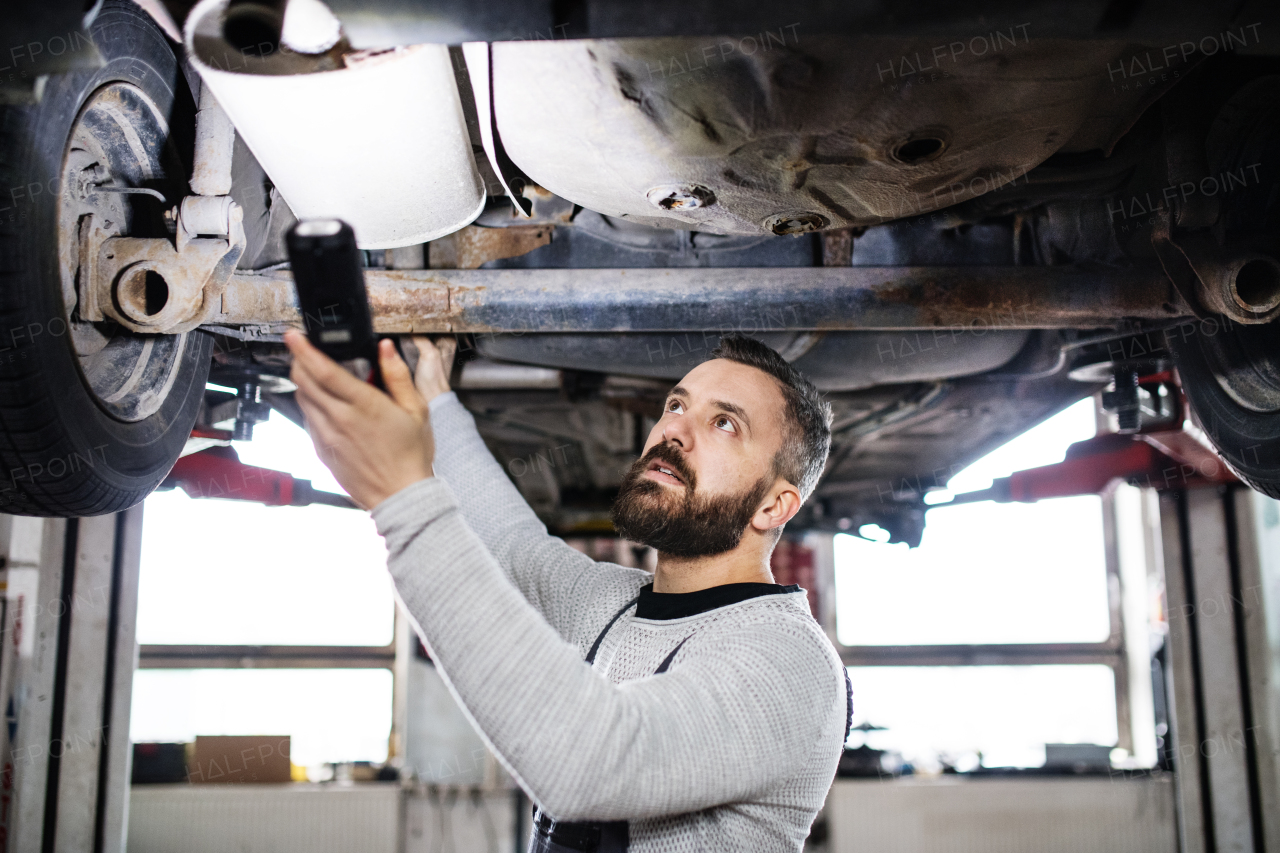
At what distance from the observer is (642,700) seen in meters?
0.76

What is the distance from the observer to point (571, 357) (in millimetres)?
1851

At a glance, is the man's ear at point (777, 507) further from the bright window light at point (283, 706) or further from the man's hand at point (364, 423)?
the bright window light at point (283, 706)

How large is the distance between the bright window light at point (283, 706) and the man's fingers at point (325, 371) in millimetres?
6311

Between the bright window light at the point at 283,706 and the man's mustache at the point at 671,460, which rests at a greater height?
the man's mustache at the point at 671,460

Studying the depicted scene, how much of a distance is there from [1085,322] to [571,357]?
990mm

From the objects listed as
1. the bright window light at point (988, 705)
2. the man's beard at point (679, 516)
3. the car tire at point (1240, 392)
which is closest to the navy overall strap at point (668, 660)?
the man's beard at point (679, 516)

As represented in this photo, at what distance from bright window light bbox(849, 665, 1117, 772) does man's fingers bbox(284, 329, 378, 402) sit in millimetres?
6368

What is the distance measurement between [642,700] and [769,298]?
839mm

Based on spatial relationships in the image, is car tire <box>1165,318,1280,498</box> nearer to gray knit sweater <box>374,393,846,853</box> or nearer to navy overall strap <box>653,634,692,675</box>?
gray knit sweater <box>374,393,846,853</box>

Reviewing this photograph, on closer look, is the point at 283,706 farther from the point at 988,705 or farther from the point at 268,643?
the point at 988,705

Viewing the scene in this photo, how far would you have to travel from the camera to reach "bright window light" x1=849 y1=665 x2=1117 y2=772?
6438 mm

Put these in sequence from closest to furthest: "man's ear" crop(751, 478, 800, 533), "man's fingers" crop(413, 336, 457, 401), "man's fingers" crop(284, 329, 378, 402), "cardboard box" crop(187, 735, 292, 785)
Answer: "man's fingers" crop(284, 329, 378, 402) < "man's ear" crop(751, 478, 800, 533) < "man's fingers" crop(413, 336, 457, 401) < "cardboard box" crop(187, 735, 292, 785)

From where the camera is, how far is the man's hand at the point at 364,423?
68 cm

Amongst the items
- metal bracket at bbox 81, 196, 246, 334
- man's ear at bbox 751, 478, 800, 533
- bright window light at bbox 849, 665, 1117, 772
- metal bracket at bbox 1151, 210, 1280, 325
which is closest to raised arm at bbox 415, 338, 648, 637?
man's ear at bbox 751, 478, 800, 533
